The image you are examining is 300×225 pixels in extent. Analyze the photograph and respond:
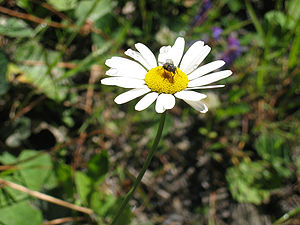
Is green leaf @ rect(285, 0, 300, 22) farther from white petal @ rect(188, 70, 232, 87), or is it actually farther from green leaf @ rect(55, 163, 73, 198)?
green leaf @ rect(55, 163, 73, 198)

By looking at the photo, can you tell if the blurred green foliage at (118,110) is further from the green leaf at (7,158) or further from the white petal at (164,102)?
the white petal at (164,102)

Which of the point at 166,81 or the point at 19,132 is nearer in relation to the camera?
the point at 166,81

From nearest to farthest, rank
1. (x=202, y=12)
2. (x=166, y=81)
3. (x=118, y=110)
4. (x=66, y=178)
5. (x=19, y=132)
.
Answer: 1. (x=166, y=81)
2. (x=66, y=178)
3. (x=19, y=132)
4. (x=118, y=110)
5. (x=202, y=12)

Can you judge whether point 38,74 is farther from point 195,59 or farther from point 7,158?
point 195,59

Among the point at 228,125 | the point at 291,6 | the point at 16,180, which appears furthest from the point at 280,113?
the point at 16,180

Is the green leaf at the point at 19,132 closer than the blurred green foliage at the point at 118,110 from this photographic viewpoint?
No

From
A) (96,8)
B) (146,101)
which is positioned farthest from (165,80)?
(96,8)

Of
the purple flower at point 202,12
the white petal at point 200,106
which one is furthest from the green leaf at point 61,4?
the white petal at point 200,106
